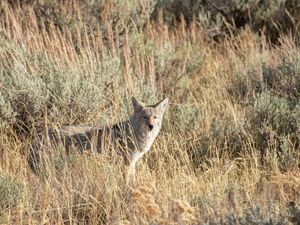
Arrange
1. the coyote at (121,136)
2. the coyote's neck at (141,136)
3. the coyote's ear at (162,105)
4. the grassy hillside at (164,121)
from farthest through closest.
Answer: the coyote's ear at (162,105), the coyote's neck at (141,136), the coyote at (121,136), the grassy hillside at (164,121)

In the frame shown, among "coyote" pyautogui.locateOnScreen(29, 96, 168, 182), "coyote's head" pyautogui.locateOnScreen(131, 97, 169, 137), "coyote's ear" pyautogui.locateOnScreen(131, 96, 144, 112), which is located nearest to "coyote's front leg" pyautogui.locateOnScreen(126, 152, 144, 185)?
"coyote" pyautogui.locateOnScreen(29, 96, 168, 182)

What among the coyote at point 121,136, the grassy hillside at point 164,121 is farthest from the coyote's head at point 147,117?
the grassy hillside at point 164,121

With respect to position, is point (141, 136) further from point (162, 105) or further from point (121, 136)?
point (162, 105)

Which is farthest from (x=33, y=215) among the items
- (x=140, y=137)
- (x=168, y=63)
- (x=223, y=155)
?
(x=168, y=63)

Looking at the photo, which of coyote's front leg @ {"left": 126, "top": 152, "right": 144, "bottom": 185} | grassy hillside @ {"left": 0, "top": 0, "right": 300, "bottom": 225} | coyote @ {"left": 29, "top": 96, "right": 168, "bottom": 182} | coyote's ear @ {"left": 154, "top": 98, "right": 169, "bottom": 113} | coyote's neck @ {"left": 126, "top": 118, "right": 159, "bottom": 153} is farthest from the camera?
coyote's ear @ {"left": 154, "top": 98, "right": 169, "bottom": 113}

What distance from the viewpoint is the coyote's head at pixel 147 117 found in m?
6.52

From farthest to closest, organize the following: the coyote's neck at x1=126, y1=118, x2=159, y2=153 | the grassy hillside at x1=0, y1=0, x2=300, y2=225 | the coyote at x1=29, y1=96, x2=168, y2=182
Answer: the coyote's neck at x1=126, y1=118, x2=159, y2=153 < the coyote at x1=29, y1=96, x2=168, y2=182 < the grassy hillside at x1=0, y1=0, x2=300, y2=225

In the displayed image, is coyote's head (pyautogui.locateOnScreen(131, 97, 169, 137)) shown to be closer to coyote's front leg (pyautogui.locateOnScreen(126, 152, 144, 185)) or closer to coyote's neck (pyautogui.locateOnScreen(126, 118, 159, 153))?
coyote's neck (pyautogui.locateOnScreen(126, 118, 159, 153))

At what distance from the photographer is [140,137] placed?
6516 mm

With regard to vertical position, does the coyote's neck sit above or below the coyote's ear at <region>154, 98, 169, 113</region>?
below

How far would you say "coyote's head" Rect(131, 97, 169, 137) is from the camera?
21.4 ft

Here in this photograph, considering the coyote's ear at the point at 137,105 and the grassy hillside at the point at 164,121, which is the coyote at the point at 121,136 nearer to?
the coyote's ear at the point at 137,105

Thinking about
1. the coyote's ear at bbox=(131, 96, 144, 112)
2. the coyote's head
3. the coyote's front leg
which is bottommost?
the coyote's front leg

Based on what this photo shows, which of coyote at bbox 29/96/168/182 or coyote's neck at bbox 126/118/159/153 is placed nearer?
coyote at bbox 29/96/168/182
